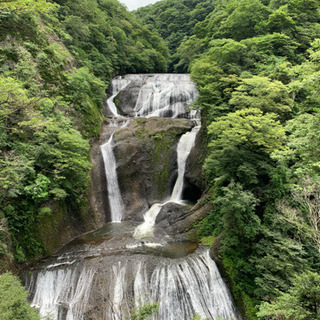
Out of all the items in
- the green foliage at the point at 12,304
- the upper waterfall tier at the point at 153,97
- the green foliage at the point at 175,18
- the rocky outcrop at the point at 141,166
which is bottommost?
the green foliage at the point at 12,304

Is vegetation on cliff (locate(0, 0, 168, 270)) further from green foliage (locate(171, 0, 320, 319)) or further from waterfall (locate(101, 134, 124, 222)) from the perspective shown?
green foliage (locate(171, 0, 320, 319))

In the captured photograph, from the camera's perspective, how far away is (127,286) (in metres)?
8.88

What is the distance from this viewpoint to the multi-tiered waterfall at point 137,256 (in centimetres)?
852

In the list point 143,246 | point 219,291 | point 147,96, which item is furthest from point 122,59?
point 219,291

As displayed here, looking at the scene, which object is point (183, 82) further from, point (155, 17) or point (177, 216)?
point (155, 17)

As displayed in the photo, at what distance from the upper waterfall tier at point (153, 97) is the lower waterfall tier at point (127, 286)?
1538 cm

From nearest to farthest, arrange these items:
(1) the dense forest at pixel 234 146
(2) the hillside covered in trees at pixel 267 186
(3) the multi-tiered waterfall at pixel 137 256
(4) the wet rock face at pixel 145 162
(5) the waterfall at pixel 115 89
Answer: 1. (2) the hillside covered in trees at pixel 267 186
2. (1) the dense forest at pixel 234 146
3. (3) the multi-tiered waterfall at pixel 137 256
4. (4) the wet rock face at pixel 145 162
5. (5) the waterfall at pixel 115 89

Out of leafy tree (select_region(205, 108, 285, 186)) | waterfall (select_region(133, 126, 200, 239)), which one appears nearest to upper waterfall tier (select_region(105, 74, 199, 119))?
waterfall (select_region(133, 126, 200, 239))

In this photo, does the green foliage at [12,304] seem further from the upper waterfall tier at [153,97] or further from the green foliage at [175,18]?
the green foliage at [175,18]

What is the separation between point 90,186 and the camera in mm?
15336

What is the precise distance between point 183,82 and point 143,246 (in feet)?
69.7

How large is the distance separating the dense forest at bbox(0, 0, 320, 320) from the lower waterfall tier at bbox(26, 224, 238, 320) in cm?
113

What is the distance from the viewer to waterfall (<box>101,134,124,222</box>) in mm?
15604

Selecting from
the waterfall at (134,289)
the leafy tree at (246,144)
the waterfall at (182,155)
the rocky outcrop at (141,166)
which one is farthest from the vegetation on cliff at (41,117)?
the leafy tree at (246,144)
